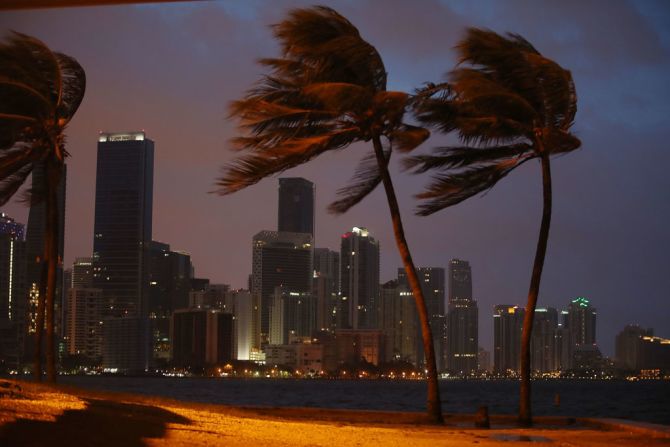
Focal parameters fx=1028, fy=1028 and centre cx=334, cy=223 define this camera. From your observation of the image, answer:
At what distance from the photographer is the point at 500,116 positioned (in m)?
15.1

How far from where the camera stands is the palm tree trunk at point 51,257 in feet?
58.4

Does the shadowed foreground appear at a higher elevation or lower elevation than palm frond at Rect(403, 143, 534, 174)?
lower

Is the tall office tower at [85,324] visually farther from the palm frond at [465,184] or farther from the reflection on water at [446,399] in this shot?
the palm frond at [465,184]

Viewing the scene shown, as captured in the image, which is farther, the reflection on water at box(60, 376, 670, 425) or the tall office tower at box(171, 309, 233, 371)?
the tall office tower at box(171, 309, 233, 371)

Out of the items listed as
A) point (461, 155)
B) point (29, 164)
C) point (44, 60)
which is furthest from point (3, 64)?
point (461, 155)

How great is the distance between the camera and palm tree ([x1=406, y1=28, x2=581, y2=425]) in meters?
14.8

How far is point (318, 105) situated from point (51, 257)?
20.7 feet

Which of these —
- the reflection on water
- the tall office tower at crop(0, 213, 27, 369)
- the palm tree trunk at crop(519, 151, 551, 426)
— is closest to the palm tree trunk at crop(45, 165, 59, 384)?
the palm tree trunk at crop(519, 151, 551, 426)

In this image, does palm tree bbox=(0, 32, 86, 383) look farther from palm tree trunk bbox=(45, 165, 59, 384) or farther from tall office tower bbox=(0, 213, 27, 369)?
tall office tower bbox=(0, 213, 27, 369)

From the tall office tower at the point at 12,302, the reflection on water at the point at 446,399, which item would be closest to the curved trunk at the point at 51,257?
the reflection on water at the point at 446,399

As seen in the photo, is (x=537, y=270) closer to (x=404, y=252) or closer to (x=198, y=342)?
(x=404, y=252)

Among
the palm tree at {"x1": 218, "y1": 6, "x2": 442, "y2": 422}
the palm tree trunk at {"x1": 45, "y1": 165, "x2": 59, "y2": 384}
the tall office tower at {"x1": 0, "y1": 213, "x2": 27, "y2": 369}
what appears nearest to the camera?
the palm tree at {"x1": 218, "y1": 6, "x2": 442, "y2": 422}

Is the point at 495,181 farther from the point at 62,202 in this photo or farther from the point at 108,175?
the point at 108,175

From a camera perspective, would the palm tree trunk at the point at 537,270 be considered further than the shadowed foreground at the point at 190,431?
Yes
